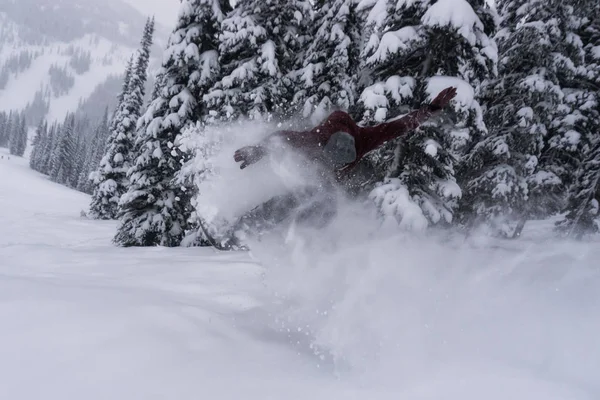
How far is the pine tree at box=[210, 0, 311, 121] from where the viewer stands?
11.9 metres

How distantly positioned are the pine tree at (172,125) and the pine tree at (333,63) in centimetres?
354

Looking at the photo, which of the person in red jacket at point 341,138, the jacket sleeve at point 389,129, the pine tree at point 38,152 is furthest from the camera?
the pine tree at point 38,152

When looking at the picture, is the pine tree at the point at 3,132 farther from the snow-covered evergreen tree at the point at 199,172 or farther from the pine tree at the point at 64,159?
the snow-covered evergreen tree at the point at 199,172

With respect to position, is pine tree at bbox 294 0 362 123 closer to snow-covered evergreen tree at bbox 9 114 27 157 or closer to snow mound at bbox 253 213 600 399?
snow mound at bbox 253 213 600 399

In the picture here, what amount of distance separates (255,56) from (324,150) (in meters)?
8.41

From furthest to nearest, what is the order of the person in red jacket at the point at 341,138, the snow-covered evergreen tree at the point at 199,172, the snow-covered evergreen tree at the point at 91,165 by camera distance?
1. the snow-covered evergreen tree at the point at 91,165
2. the snow-covered evergreen tree at the point at 199,172
3. the person in red jacket at the point at 341,138

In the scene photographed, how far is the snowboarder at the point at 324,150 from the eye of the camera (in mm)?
5312

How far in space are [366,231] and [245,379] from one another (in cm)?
513

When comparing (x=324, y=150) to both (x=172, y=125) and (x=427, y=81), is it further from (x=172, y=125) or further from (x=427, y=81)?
(x=172, y=125)

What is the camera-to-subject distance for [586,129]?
13672 mm

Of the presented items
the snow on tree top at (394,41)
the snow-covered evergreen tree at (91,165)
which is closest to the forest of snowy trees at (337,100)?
the snow on tree top at (394,41)

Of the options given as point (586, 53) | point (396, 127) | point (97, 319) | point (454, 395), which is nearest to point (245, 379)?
point (97, 319)

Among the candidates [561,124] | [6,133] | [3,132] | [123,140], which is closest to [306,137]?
[561,124]

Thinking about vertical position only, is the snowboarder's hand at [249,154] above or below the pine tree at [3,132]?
above
